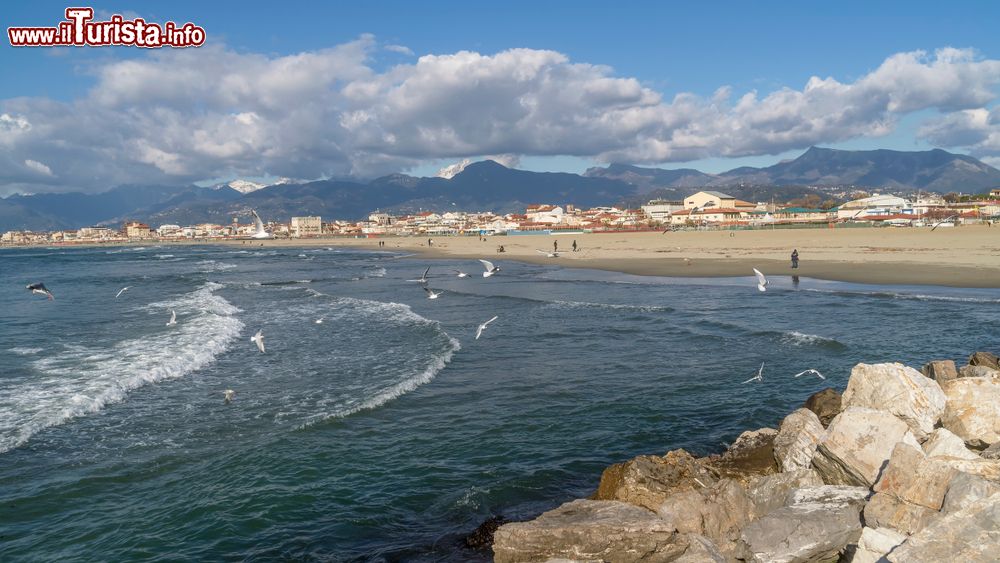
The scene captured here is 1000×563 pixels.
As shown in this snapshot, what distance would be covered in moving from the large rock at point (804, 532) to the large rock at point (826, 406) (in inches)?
144

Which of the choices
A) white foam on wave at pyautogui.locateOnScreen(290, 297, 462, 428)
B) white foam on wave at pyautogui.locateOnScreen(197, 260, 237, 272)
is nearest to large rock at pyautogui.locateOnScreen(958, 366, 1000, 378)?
white foam on wave at pyautogui.locateOnScreen(290, 297, 462, 428)

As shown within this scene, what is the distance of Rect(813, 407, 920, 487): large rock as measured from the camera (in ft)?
24.1

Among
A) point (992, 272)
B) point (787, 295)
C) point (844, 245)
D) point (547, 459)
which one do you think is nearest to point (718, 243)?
point (844, 245)

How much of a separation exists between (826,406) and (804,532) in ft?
15.4

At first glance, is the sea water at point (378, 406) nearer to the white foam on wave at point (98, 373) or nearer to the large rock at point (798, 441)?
the white foam on wave at point (98, 373)

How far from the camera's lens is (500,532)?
6.74 metres

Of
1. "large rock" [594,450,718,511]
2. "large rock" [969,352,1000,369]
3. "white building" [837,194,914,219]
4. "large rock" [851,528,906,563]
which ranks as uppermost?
"white building" [837,194,914,219]

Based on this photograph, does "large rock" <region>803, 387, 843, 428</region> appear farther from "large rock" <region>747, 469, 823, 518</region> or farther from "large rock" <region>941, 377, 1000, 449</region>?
"large rock" <region>747, 469, 823, 518</region>

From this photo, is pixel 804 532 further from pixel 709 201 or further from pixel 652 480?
pixel 709 201

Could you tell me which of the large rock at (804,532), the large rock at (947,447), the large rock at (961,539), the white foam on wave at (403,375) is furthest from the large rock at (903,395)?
the white foam on wave at (403,375)

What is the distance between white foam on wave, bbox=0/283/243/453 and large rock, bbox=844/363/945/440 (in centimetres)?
1459

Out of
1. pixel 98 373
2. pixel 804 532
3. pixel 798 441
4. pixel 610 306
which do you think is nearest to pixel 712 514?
pixel 804 532

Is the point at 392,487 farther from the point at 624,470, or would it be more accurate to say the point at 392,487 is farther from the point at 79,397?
the point at 79,397

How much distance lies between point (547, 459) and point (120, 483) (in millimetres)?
6778
